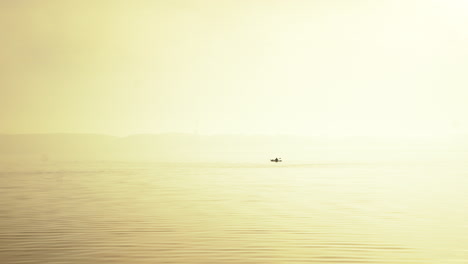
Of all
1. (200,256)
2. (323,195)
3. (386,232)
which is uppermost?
(323,195)

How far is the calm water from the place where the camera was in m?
17.4

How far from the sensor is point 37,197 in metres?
38.3

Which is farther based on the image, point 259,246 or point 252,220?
point 252,220

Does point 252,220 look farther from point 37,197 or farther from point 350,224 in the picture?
point 37,197

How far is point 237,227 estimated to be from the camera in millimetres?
23484

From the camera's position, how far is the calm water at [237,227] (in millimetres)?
17359

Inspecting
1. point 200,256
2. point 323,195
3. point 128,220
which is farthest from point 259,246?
point 323,195

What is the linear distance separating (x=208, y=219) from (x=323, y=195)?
1514 centimetres

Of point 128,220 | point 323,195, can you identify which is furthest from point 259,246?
point 323,195

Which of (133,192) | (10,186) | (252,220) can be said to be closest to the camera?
(252,220)

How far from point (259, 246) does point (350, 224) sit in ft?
23.0

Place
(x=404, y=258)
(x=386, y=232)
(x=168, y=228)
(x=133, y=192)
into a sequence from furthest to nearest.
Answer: (x=133, y=192), (x=168, y=228), (x=386, y=232), (x=404, y=258)

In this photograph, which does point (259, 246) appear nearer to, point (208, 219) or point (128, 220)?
point (208, 219)

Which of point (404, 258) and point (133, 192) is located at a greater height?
point (133, 192)
